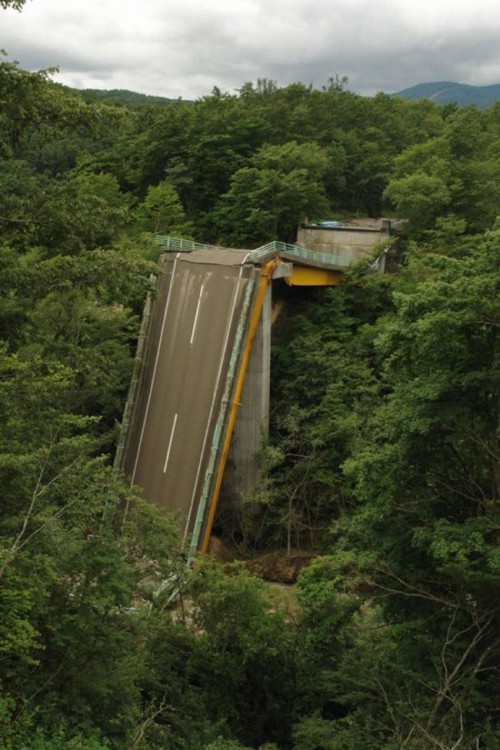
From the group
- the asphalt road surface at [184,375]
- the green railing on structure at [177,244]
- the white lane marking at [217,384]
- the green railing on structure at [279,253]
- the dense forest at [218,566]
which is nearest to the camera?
the dense forest at [218,566]

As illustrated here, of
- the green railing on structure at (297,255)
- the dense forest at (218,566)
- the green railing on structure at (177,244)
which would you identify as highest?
the green railing on structure at (297,255)

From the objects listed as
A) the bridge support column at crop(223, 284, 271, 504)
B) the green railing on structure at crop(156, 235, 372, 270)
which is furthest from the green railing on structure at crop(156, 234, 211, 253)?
the bridge support column at crop(223, 284, 271, 504)

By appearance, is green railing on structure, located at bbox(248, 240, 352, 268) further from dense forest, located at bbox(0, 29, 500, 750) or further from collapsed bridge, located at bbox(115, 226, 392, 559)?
dense forest, located at bbox(0, 29, 500, 750)

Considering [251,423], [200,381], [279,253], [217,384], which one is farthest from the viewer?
[279,253]

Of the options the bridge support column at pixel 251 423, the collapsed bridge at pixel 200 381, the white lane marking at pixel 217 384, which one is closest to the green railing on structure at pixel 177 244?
the collapsed bridge at pixel 200 381

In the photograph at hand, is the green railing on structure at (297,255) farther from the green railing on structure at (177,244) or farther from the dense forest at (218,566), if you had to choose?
the dense forest at (218,566)

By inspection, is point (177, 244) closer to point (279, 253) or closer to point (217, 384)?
point (279, 253)

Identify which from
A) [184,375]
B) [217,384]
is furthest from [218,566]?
[184,375]
